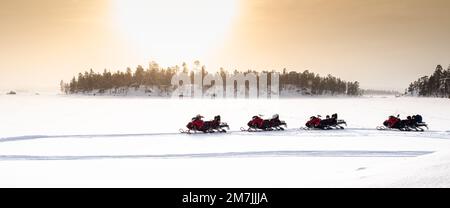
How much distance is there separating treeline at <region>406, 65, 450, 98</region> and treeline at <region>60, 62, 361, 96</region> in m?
28.9

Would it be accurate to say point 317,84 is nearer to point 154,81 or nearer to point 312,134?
point 154,81

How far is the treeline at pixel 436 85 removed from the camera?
7169cm

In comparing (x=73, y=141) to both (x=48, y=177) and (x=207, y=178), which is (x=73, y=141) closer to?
(x=48, y=177)

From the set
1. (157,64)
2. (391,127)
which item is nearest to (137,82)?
(157,64)

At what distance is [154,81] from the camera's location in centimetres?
11569

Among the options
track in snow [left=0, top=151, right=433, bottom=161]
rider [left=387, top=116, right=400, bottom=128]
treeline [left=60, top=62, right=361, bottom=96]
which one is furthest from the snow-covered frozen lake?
treeline [left=60, top=62, right=361, bottom=96]

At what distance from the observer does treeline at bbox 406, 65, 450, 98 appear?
235 feet

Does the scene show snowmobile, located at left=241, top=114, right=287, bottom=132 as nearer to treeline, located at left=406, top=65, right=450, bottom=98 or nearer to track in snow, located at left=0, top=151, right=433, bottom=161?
track in snow, located at left=0, top=151, right=433, bottom=161

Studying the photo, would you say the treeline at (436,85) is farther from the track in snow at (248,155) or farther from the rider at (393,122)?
the track in snow at (248,155)

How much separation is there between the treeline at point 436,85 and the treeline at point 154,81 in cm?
2891

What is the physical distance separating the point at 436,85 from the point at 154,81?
6704 cm

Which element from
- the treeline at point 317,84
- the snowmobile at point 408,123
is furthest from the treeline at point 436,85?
the snowmobile at point 408,123

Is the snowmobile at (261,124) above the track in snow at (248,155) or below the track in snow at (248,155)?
above
